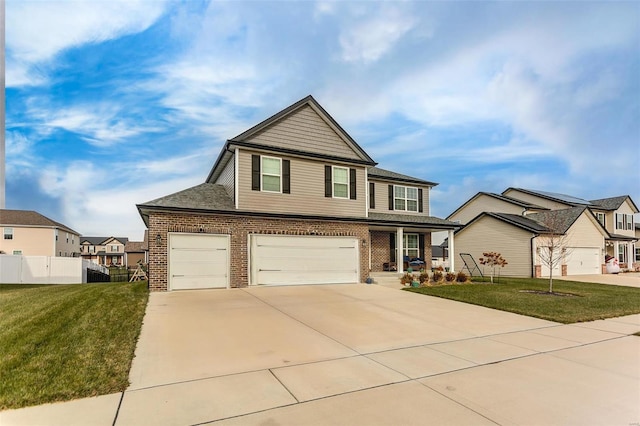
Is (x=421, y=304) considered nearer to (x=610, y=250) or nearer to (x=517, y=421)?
(x=517, y=421)

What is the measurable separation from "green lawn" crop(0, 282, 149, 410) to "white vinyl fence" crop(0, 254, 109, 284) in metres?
16.5

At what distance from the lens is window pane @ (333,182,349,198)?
1689 centimetres

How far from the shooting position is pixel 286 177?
15.7m

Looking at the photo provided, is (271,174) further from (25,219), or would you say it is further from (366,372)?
(25,219)

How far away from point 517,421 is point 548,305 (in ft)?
30.2

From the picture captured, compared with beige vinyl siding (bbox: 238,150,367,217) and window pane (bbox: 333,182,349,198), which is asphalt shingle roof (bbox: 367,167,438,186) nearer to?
beige vinyl siding (bbox: 238,150,367,217)

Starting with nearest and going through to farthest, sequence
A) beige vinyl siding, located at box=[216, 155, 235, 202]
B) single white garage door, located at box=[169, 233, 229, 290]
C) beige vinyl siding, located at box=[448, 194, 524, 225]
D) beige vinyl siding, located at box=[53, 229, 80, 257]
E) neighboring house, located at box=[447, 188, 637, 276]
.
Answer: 1. single white garage door, located at box=[169, 233, 229, 290]
2. beige vinyl siding, located at box=[216, 155, 235, 202]
3. neighboring house, located at box=[447, 188, 637, 276]
4. beige vinyl siding, located at box=[448, 194, 524, 225]
5. beige vinyl siding, located at box=[53, 229, 80, 257]

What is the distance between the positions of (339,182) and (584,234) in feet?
71.7

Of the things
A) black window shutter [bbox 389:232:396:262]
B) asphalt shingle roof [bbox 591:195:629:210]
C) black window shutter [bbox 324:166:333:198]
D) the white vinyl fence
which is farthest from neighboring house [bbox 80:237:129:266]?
asphalt shingle roof [bbox 591:195:629:210]

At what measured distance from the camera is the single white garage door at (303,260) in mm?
14750

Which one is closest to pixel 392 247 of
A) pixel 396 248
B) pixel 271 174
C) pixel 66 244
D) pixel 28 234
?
pixel 396 248

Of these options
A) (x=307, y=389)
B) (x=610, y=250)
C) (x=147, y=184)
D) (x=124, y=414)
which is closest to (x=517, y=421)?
(x=307, y=389)

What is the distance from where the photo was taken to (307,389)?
4.35 metres

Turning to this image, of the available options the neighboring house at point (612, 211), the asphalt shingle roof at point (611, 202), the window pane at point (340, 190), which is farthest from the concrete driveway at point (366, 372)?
the asphalt shingle roof at point (611, 202)
